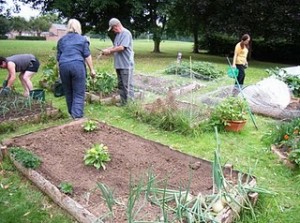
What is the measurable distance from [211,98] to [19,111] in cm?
357

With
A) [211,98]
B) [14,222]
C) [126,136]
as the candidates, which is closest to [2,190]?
[14,222]

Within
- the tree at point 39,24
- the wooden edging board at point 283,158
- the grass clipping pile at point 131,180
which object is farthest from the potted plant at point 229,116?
the tree at point 39,24

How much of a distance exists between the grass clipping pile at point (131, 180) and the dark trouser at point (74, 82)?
1.43ft

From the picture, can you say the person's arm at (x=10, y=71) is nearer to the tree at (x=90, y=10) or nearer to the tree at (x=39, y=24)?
the tree at (x=90, y=10)

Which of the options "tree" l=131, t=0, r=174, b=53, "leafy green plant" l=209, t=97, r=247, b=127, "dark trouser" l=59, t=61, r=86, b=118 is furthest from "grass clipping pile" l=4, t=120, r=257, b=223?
"tree" l=131, t=0, r=174, b=53

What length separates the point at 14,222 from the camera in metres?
2.82

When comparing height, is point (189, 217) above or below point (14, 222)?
above

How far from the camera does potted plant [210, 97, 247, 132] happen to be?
510cm

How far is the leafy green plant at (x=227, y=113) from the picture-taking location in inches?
201

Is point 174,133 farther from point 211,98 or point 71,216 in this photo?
point 71,216

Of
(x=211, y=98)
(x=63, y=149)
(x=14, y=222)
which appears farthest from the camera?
→ (x=211, y=98)

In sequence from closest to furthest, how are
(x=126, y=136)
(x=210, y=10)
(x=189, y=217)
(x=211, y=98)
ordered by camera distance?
1. (x=189, y=217)
2. (x=126, y=136)
3. (x=211, y=98)
4. (x=210, y=10)

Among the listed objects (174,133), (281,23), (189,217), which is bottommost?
(174,133)

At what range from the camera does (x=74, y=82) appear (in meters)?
4.96
